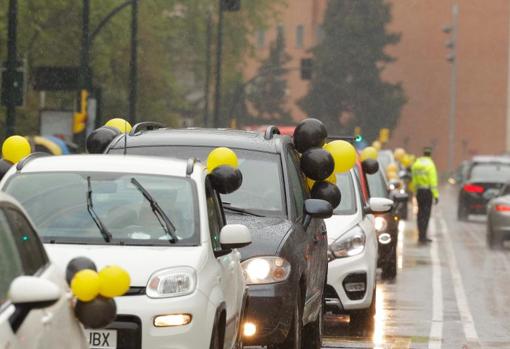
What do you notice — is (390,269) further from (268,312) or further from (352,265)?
(268,312)

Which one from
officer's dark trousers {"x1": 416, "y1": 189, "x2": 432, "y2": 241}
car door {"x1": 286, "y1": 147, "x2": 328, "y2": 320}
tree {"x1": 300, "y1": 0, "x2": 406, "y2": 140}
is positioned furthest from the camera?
tree {"x1": 300, "y1": 0, "x2": 406, "y2": 140}

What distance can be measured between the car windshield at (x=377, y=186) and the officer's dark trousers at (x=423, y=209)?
8.28 m

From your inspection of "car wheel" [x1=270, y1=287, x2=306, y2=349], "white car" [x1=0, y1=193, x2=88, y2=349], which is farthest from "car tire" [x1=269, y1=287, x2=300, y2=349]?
"white car" [x1=0, y1=193, x2=88, y2=349]

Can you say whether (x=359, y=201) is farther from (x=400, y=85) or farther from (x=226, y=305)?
(x=400, y=85)

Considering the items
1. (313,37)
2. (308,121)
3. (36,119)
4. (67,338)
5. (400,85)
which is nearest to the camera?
(67,338)

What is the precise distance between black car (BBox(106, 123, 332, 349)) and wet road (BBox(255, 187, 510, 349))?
128 centimetres

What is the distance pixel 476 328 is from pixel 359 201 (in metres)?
1.83

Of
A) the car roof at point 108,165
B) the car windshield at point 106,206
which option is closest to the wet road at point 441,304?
the car roof at point 108,165

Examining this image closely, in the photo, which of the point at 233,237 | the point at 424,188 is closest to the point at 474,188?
the point at 424,188

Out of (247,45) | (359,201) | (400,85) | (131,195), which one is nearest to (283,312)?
(131,195)

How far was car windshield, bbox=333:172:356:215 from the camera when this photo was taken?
15703mm

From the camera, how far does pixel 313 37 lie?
424ft

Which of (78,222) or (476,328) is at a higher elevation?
(78,222)

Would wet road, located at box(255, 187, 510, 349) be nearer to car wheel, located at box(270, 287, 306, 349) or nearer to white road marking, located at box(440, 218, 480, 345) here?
white road marking, located at box(440, 218, 480, 345)
